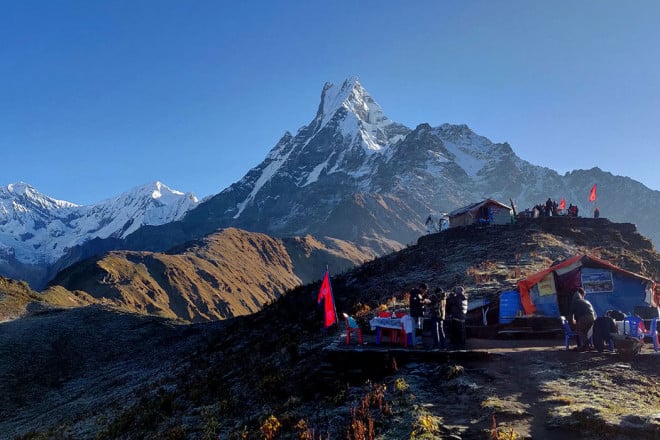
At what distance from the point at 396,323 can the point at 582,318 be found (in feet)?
17.6

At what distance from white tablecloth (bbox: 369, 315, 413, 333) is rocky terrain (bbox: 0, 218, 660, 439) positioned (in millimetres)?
1711

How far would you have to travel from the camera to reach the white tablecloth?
47.9ft

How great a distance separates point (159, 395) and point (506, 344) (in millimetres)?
14394

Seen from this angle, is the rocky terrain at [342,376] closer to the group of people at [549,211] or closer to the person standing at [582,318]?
the person standing at [582,318]

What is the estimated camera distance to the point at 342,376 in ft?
43.3

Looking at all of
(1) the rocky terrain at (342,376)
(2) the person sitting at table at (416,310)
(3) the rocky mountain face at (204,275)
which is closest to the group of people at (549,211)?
(1) the rocky terrain at (342,376)

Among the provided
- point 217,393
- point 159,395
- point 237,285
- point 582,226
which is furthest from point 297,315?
point 237,285

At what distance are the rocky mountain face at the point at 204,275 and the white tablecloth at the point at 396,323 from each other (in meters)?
46.5

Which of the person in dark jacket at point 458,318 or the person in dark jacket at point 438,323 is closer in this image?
the person in dark jacket at point 438,323

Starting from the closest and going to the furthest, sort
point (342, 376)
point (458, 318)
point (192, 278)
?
point (342, 376)
point (458, 318)
point (192, 278)

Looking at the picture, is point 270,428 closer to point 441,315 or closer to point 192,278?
point 441,315

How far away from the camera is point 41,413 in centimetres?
2469

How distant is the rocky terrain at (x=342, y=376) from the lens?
984 centimetres

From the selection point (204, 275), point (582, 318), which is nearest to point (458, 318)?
point (582, 318)
